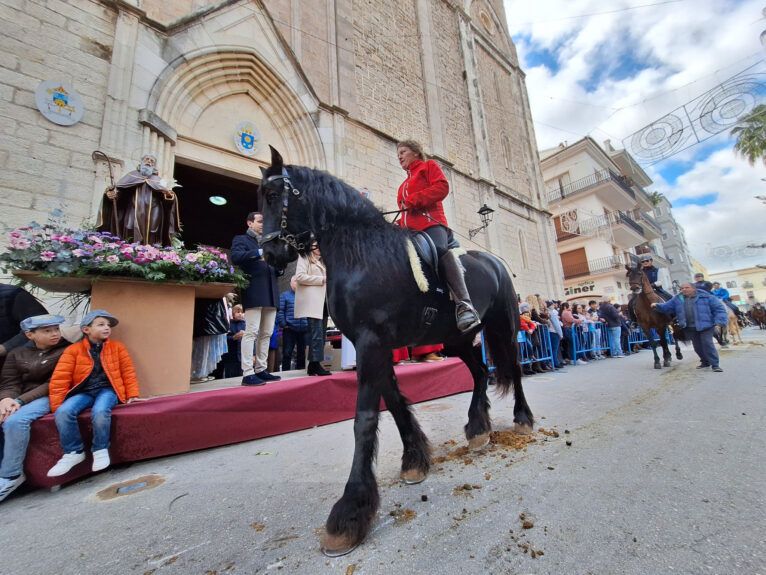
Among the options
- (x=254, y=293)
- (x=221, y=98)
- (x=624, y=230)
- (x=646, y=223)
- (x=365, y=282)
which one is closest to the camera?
(x=365, y=282)

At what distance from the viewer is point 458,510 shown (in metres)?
1.64

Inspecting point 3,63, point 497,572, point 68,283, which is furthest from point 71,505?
point 3,63

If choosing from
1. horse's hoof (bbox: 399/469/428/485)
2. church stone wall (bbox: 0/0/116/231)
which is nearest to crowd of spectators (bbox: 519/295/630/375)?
horse's hoof (bbox: 399/469/428/485)

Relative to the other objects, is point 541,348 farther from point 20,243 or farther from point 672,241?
point 672,241

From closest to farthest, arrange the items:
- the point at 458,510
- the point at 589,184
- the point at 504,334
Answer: the point at 458,510
the point at 504,334
the point at 589,184

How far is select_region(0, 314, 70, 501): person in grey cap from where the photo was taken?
236cm

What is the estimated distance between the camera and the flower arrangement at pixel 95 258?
9.80ft

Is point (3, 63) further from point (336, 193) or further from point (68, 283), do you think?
point (336, 193)

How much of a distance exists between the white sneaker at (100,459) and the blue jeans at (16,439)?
1.47ft

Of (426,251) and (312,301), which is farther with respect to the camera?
(312,301)

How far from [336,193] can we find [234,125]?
795cm

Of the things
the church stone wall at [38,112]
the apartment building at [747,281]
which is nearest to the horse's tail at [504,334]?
the church stone wall at [38,112]

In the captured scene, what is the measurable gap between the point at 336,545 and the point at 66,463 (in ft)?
8.14

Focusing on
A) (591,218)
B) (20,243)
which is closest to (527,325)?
(20,243)
